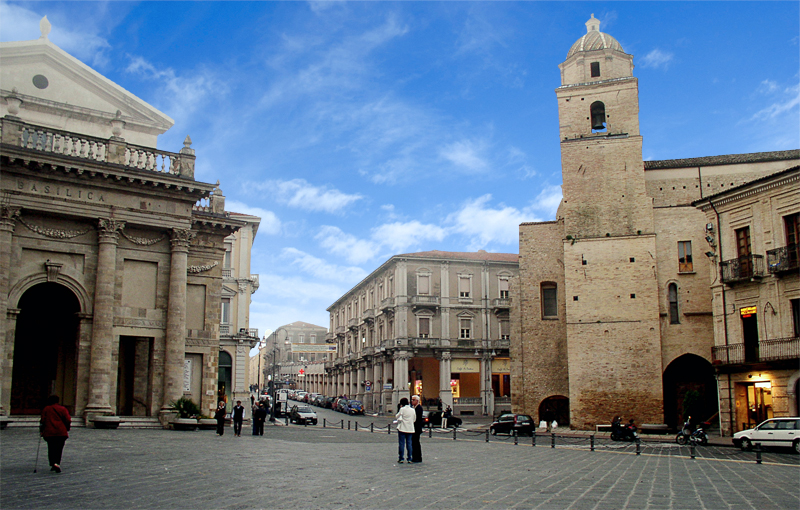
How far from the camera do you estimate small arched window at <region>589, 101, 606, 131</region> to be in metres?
38.9

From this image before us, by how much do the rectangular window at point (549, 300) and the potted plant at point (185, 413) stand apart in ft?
70.9

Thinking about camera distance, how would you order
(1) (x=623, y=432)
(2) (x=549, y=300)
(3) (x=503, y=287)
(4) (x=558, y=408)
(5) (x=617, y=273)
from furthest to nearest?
(3) (x=503, y=287) → (2) (x=549, y=300) → (4) (x=558, y=408) → (5) (x=617, y=273) → (1) (x=623, y=432)

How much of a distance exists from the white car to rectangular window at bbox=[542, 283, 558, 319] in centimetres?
1633

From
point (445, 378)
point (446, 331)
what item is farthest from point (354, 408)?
point (446, 331)

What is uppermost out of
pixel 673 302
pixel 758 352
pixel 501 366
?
pixel 673 302

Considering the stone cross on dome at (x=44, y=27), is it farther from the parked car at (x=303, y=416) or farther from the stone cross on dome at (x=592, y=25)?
the stone cross on dome at (x=592, y=25)

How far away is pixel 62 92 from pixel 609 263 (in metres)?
26.7

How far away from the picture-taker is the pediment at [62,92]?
2691cm

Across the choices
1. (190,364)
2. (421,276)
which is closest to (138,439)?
(190,364)

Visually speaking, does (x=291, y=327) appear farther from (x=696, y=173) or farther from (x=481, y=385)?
(x=696, y=173)

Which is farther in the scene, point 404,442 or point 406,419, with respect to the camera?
point 404,442

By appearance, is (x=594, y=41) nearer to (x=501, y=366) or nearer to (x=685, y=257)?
(x=685, y=257)

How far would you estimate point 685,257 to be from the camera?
1362 inches

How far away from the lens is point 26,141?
21703 millimetres
